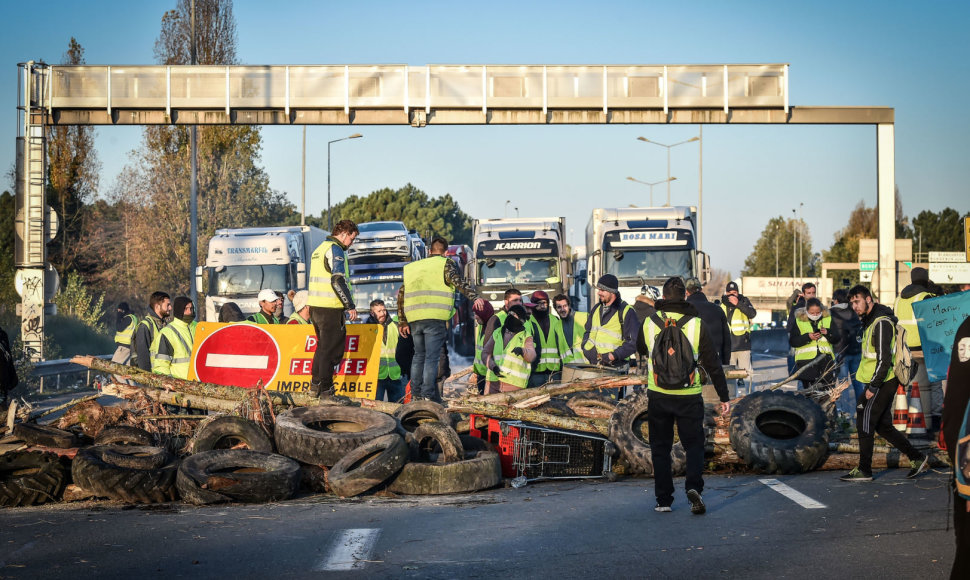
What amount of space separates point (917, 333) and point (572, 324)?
5.06 metres

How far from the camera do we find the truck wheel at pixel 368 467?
29.8 feet

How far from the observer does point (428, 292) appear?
1260cm

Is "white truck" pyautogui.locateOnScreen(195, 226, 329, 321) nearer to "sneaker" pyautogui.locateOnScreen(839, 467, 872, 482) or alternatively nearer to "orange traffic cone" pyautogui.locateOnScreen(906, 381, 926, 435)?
"orange traffic cone" pyautogui.locateOnScreen(906, 381, 926, 435)

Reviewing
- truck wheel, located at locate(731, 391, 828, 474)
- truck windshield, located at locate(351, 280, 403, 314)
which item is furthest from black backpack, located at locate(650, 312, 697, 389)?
truck windshield, located at locate(351, 280, 403, 314)

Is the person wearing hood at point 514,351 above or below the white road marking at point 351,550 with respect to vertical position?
above

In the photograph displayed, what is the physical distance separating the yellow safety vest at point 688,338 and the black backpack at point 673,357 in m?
0.02

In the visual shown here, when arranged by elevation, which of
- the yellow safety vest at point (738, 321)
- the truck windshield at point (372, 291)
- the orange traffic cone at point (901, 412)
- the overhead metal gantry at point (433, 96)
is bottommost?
the orange traffic cone at point (901, 412)

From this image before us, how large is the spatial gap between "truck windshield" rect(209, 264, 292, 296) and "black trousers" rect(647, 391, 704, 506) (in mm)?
21133

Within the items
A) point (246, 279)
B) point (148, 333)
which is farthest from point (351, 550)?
point (246, 279)

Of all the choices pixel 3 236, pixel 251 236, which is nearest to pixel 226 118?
pixel 251 236

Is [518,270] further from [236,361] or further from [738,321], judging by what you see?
[236,361]

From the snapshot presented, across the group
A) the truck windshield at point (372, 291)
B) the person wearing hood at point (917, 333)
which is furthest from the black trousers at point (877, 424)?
the truck windshield at point (372, 291)

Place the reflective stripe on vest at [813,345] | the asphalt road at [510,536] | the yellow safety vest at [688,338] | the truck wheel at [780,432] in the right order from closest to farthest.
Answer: the asphalt road at [510,536] → the yellow safety vest at [688,338] → the truck wheel at [780,432] → the reflective stripe on vest at [813,345]

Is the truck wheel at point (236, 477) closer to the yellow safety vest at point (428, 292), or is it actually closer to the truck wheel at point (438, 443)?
the truck wheel at point (438, 443)
